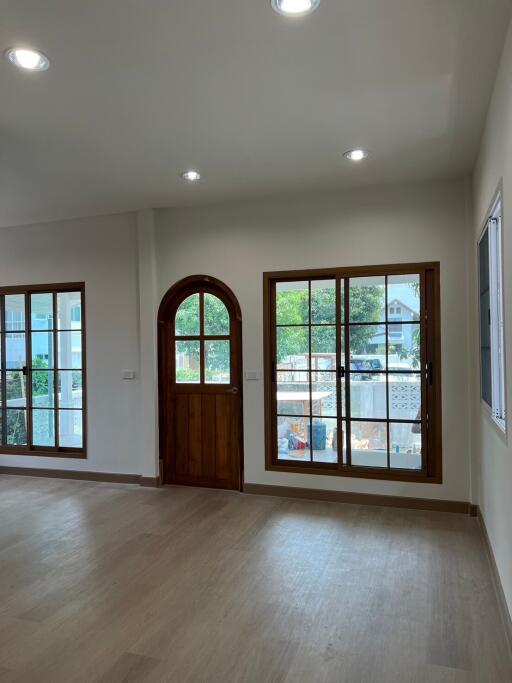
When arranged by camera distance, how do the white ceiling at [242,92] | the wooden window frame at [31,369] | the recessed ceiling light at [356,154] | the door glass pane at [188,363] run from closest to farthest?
the white ceiling at [242,92], the recessed ceiling light at [356,154], the door glass pane at [188,363], the wooden window frame at [31,369]

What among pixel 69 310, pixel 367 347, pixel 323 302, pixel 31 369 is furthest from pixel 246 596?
pixel 31 369

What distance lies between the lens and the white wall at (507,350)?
239 centimetres

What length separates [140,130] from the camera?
3303mm

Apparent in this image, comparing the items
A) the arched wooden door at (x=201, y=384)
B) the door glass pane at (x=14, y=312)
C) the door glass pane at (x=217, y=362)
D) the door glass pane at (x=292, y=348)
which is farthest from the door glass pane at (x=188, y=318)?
the door glass pane at (x=14, y=312)

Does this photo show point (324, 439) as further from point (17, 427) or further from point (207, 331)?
point (17, 427)

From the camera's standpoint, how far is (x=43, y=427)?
5.75 metres

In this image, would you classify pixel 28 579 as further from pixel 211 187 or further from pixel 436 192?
pixel 436 192

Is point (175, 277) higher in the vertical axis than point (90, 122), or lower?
lower

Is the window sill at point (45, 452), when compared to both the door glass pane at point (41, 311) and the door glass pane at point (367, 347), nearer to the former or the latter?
the door glass pane at point (41, 311)

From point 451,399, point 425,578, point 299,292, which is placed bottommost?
point 425,578

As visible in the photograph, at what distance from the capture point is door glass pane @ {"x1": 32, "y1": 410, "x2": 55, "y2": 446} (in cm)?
571

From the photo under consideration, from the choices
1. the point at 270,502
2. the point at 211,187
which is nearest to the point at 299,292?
the point at 211,187

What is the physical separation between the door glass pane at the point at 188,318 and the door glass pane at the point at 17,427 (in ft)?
6.92

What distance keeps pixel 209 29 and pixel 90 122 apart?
3.99 ft
